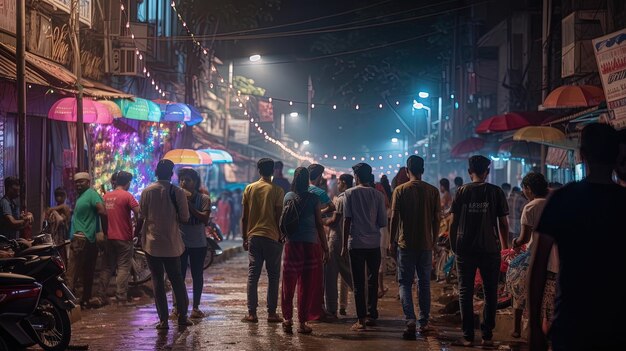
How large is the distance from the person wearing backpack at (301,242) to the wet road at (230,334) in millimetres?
437

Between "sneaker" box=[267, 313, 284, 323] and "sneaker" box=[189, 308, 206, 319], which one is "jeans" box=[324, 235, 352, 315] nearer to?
"sneaker" box=[267, 313, 284, 323]

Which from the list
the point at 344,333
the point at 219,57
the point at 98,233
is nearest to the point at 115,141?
the point at 98,233

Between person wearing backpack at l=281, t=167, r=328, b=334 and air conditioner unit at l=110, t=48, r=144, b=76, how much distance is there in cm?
1188

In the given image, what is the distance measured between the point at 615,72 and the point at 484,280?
12.6 feet

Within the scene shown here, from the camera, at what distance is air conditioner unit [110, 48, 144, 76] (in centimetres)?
2195

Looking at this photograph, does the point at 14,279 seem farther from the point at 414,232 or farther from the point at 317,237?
the point at 414,232

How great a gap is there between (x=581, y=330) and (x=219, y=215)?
1199 inches

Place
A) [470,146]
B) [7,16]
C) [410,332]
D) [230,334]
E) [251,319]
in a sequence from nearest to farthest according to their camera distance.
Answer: [410,332] → [230,334] → [251,319] → [7,16] → [470,146]

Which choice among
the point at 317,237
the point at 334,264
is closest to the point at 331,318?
the point at 334,264

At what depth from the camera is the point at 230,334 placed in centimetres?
1083

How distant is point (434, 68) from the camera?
52.3 meters

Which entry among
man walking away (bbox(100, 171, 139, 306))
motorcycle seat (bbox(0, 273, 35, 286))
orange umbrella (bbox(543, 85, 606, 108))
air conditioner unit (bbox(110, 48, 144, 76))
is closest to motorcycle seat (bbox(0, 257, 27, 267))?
motorcycle seat (bbox(0, 273, 35, 286))

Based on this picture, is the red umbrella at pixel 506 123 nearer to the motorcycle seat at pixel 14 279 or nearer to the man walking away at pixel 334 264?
the man walking away at pixel 334 264

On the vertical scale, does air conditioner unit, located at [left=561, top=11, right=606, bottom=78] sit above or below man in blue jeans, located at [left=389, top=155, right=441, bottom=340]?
above
